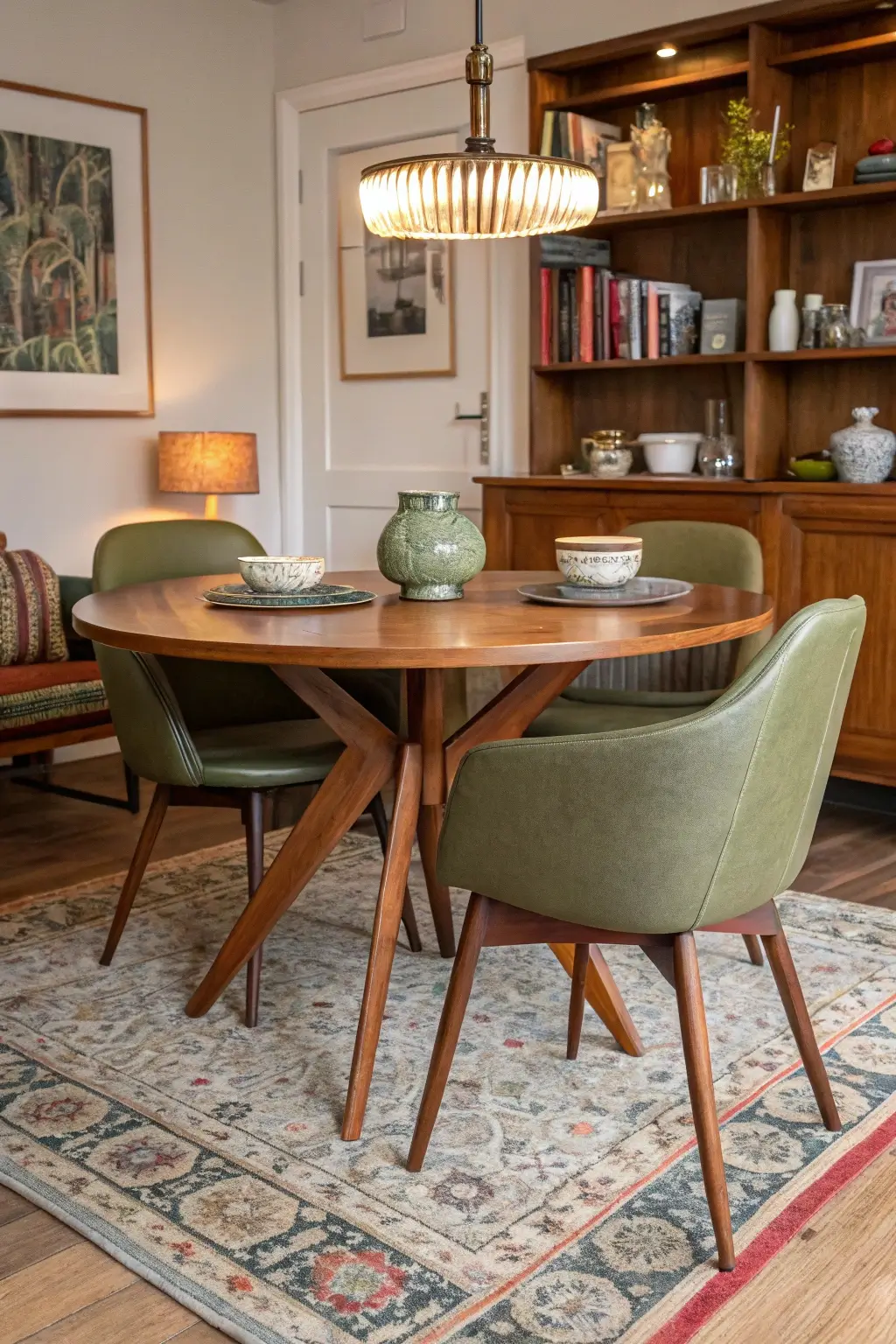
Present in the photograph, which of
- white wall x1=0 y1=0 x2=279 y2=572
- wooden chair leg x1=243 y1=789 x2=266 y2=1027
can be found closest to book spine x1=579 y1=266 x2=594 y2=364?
white wall x1=0 y1=0 x2=279 y2=572

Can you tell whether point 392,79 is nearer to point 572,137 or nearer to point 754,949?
point 572,137

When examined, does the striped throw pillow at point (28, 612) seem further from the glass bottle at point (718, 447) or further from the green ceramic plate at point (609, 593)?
the glass bottle at point (718, 447)

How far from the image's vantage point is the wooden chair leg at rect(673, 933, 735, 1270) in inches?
69.0

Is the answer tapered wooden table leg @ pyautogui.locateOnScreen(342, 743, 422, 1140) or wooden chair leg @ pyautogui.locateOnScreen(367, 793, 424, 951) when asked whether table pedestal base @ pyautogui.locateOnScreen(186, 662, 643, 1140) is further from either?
wooden chair leg @ pyautogui.locateOnScreen(367, 793, 424, 951)

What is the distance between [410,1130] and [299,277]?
4.00 meters

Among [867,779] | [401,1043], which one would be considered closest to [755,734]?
[401,1043]

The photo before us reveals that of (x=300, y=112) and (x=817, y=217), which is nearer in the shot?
(x=817, y=217)

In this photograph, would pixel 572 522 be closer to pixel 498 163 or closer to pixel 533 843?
pixel 498 163

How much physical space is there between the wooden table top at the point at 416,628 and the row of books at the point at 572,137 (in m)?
2.23

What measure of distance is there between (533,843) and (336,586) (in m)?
0.99

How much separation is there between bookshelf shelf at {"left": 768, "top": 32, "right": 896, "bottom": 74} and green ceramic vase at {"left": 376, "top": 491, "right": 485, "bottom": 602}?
2.15 m

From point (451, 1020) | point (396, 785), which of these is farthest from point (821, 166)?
point (451, 1020)

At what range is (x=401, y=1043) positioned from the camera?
2426 mm

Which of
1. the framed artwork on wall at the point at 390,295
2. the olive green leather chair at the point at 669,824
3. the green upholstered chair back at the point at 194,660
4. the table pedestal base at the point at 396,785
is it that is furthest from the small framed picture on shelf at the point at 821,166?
the olive green leather chair at the point at 669,824
